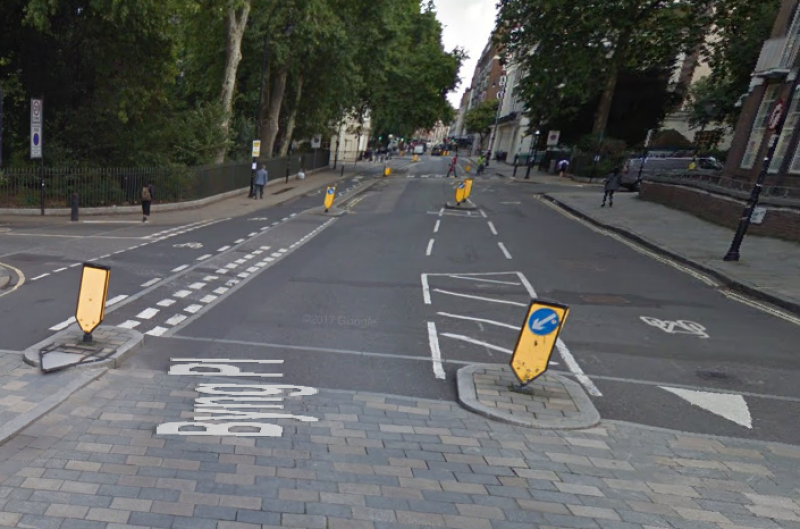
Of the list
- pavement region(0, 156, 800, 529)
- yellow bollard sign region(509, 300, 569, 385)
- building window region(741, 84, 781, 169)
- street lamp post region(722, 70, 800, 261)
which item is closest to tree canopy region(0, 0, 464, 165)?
pavement region(0, 156, 800, 529)

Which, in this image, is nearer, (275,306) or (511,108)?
(275,306)

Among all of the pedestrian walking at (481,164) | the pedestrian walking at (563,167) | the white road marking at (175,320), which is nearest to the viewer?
the white road marking at (175,320)

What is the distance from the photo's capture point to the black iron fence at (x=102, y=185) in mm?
18578

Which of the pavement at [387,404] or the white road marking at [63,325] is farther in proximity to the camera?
the white road marking at [63,325]

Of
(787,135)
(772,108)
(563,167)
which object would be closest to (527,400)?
(772,108)

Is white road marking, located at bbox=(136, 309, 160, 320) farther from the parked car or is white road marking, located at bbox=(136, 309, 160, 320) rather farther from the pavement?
the parked car

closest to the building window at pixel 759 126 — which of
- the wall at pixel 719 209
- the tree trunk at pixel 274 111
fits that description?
the wall at pixel 719 209

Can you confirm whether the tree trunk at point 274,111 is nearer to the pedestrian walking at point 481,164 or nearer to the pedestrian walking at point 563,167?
the pedestrian walking at point 481,164

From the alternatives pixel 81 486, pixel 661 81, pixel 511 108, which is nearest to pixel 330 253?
pixel 81 486

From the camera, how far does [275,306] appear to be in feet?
30.1

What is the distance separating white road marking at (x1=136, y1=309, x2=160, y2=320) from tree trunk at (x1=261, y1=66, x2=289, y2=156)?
2686cm

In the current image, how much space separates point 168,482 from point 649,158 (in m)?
36.9

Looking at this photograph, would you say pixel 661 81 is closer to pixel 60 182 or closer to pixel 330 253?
pixel 330 253

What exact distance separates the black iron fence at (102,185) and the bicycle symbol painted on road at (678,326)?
20002 mm
